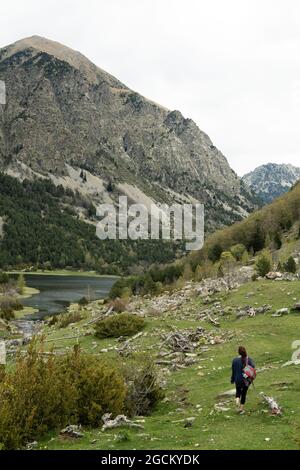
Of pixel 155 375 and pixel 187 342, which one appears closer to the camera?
pixel 155 375

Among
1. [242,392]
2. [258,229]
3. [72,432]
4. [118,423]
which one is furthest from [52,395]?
[258,229]

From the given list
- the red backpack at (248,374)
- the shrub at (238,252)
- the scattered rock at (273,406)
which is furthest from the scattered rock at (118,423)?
the shrub at (238,252)

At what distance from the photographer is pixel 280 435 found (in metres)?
13.7

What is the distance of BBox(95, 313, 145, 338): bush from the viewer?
116ft

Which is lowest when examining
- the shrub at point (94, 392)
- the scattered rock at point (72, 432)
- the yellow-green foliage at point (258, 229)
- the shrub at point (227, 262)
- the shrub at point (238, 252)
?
the scattered rock at point (72, 432)

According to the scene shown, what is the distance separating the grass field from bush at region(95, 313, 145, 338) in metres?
0.91

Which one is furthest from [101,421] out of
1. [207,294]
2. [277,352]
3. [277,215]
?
[277,215]

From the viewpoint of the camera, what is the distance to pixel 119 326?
117 feet

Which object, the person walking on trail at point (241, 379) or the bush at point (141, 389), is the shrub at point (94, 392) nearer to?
the bush at point (141, 389)

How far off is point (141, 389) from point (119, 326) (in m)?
15.4

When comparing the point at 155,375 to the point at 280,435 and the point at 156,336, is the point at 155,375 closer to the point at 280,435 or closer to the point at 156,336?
the point at 280,435

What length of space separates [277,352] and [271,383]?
19.3 ft

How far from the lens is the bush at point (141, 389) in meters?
20.0

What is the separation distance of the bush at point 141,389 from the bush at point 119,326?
43.3 feet
